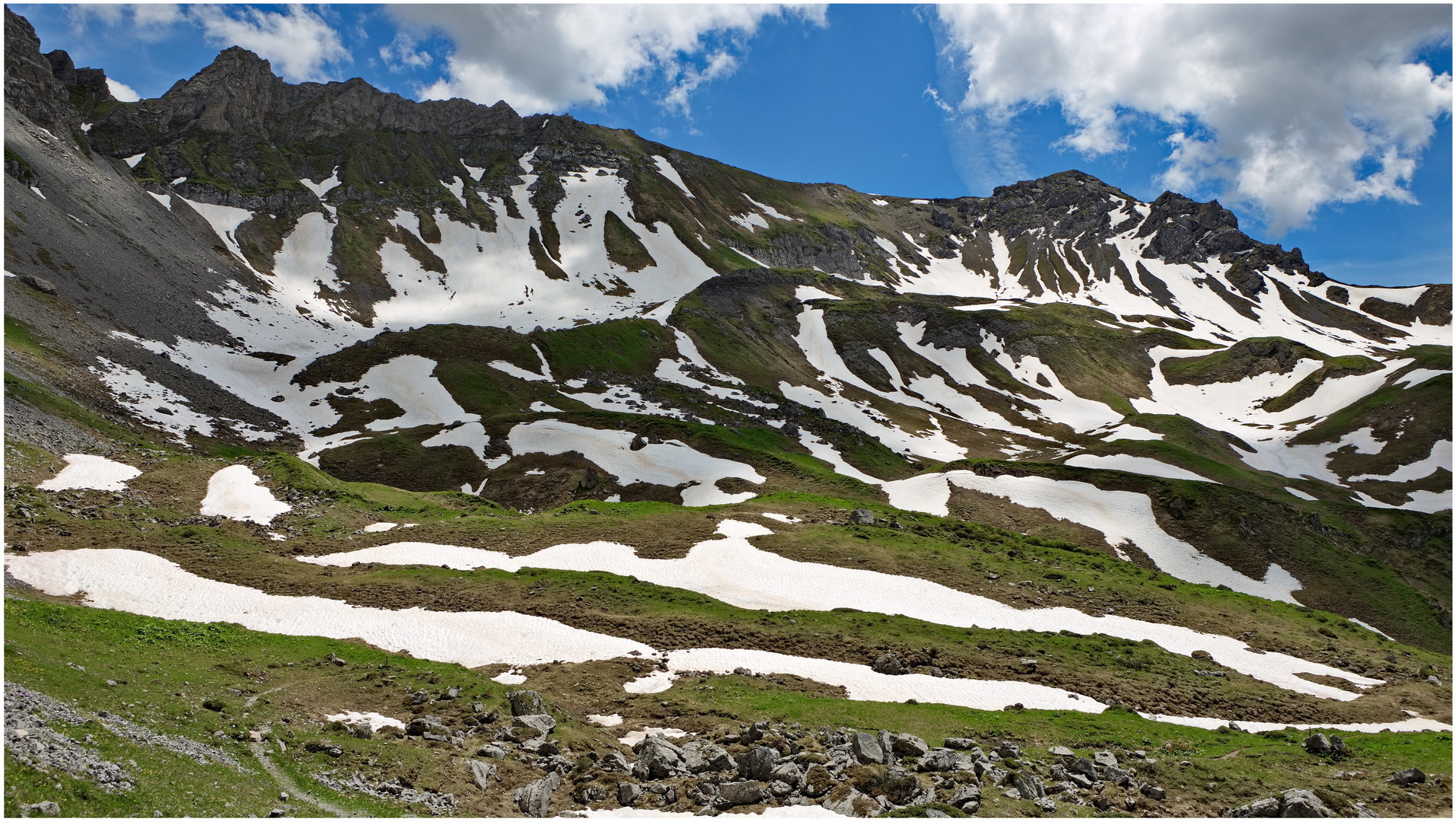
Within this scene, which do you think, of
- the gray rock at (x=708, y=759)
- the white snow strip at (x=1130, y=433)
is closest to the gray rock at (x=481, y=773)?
the gray rock at (x=708, y=759)

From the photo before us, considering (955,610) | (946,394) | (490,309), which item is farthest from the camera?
(490,309)

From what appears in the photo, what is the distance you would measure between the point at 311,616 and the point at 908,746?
964 inches

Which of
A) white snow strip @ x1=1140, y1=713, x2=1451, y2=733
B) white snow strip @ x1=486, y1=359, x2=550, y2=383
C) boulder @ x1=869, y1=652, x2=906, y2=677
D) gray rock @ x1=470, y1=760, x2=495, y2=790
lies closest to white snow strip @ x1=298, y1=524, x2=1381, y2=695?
white snow strip @ x1=1140, y1=713, x2=1451, y2=733

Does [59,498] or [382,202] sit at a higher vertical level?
[382,202]

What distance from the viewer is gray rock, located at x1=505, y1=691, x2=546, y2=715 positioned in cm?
2188

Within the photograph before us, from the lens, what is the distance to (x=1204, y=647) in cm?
3288

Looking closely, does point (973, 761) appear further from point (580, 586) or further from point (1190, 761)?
point (580, 586)

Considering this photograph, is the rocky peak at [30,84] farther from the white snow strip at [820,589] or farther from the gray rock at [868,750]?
the gray rock at [868,750]

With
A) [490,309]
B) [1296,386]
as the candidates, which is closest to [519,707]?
[490,309]

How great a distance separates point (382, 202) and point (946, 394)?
14540 centimetres

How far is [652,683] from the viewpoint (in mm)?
26297

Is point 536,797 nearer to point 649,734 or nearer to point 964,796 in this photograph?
point 649,734

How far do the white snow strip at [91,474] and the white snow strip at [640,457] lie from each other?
3035 cm

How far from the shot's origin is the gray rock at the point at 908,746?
65.2 ft
